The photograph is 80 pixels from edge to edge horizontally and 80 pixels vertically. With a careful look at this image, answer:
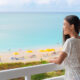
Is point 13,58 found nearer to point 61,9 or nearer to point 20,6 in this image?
point 20,6

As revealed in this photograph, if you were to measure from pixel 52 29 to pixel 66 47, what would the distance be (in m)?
0.54

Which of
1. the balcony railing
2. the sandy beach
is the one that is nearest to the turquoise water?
the sandy beach

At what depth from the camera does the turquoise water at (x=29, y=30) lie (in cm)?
169

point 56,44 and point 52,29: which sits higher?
point 52,29

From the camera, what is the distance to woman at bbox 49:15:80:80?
141 centimetres

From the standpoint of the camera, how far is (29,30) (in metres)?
1.80

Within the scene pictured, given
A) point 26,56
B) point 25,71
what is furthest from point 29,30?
point 25,71

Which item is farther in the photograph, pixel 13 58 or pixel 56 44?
pixel 56 44

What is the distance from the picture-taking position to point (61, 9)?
6.50ft

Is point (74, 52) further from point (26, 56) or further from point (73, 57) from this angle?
point (26, 56)

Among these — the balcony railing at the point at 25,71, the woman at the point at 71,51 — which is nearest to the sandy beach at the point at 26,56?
the balcony railing at the point at 25,71

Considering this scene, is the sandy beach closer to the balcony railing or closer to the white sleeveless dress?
the balcony railing

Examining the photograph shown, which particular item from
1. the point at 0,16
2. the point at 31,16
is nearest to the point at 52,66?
the point at 31,16

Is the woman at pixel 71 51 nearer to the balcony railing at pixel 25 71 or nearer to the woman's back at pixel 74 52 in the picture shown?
the woman's back at pixel 74 52
